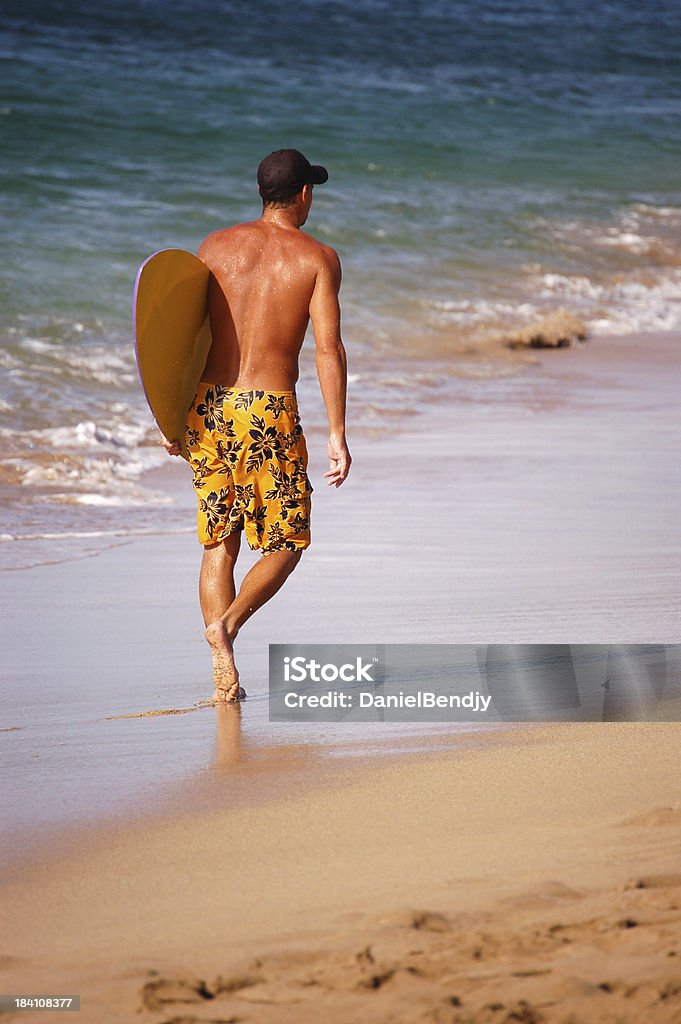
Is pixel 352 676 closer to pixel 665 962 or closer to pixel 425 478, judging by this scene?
pixel 665 962

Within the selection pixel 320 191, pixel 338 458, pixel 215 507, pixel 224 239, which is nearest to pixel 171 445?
pixel 215 507

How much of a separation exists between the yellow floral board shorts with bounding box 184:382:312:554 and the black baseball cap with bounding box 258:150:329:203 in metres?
0.55

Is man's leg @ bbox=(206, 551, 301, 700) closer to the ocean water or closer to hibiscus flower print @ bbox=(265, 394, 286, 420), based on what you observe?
hibiscus flower print @ bbox=(265, 394, 286, 420)

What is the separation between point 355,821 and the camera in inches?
109

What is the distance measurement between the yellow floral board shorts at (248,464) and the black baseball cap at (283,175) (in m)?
0.55

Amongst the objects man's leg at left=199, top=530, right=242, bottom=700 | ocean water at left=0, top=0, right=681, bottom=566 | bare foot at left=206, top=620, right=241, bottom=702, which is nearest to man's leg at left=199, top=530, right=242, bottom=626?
man's leg at left=199, top=530, right=242, bottom=700

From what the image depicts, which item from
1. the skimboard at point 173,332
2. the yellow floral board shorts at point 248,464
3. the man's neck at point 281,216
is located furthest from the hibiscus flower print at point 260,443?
the man's neck at point 281,216

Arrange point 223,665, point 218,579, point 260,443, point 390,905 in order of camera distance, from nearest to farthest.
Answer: point 390,905 → point 223,665 → point 260,443 → point 218,579

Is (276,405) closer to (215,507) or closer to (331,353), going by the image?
(331,353)

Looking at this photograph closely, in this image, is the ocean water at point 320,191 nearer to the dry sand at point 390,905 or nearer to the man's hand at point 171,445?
the man's hand at point 171,445

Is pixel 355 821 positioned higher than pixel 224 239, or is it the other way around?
pixel 224 239

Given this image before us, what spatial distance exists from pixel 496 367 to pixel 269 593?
6.55 meters

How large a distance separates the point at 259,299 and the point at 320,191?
13244 millimetres

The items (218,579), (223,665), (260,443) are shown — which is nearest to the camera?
(223,665)
